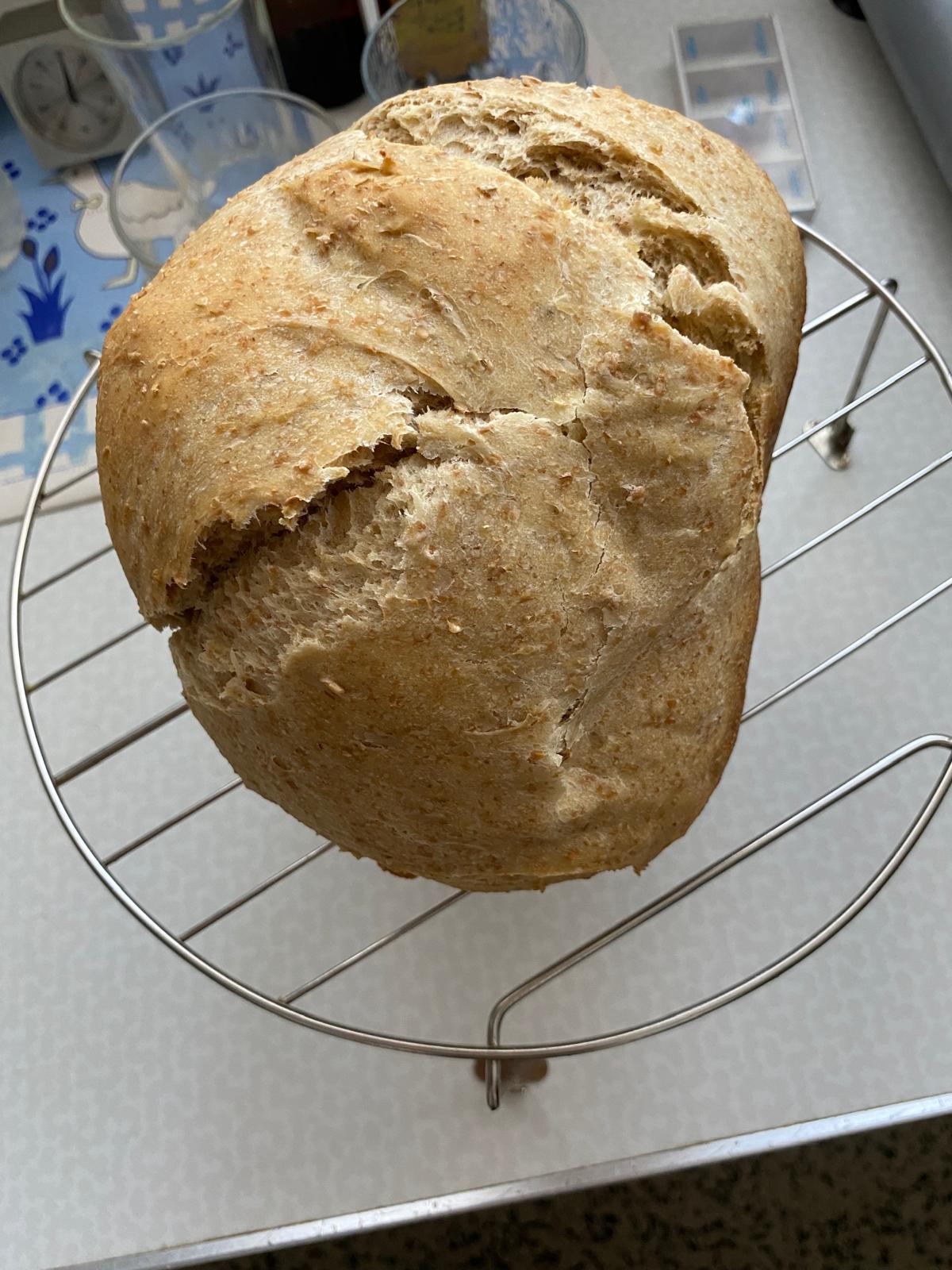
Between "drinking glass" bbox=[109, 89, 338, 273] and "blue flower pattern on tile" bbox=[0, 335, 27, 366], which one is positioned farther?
"blue flower pattern on tile" bbox=[0, 335, 27, 366]

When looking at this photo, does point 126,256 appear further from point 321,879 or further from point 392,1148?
point 392,1148

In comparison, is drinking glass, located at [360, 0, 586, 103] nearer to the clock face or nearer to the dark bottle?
the dark bottle

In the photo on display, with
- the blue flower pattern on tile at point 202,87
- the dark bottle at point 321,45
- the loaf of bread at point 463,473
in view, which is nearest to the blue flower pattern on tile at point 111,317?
the blue flower pattern on tile at point 202,87

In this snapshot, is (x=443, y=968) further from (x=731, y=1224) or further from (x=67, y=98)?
(x=67, y=98)

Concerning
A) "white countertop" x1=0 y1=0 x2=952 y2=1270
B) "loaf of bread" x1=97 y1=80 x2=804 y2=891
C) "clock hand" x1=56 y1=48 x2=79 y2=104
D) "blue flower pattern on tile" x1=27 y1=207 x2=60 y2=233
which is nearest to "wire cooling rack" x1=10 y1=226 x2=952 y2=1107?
"white countertop" x1=0 y1=0 x2=952 y2=1270

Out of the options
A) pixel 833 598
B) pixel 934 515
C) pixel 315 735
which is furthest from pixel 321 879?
pixel 934 515
